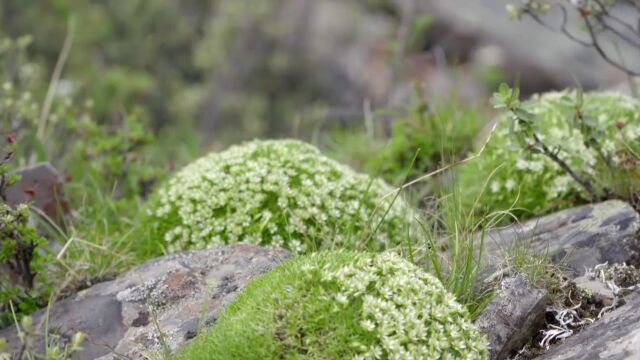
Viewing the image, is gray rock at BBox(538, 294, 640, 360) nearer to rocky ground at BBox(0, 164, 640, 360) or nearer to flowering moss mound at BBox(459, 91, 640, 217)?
rocky ground at BBox(0, 164, 640, 360)

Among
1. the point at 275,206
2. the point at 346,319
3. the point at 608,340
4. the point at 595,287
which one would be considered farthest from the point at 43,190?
the point at 608,340

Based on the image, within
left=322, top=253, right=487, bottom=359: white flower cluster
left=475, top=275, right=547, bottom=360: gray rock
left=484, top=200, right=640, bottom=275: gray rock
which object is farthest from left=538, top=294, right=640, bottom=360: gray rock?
left=484, top=200, right=640, bottom=275: gray rock

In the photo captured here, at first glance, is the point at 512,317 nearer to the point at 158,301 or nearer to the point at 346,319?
the point at 346,319

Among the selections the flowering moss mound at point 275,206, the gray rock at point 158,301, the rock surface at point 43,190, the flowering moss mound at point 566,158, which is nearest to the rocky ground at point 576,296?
the flowering moss mound at point 566,158

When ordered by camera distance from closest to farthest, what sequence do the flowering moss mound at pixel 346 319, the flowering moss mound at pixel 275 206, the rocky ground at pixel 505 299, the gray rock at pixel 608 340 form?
1. the flowering moss mound at pixel 346 319
2. the gray rock at pixel 608 340
3. the rocky ground at pixel 505 299
4. the flowering moss mound at pixel 275 206

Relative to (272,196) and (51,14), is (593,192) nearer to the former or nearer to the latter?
(272,196)

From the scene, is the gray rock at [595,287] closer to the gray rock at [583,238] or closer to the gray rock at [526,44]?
the gray rock at [583,238]

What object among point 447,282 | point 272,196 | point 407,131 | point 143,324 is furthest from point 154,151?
point 447,282

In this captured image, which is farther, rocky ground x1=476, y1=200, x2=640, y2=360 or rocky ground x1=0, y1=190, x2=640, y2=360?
rocky ground x1=0, y1=190, x2=640, y2=360
